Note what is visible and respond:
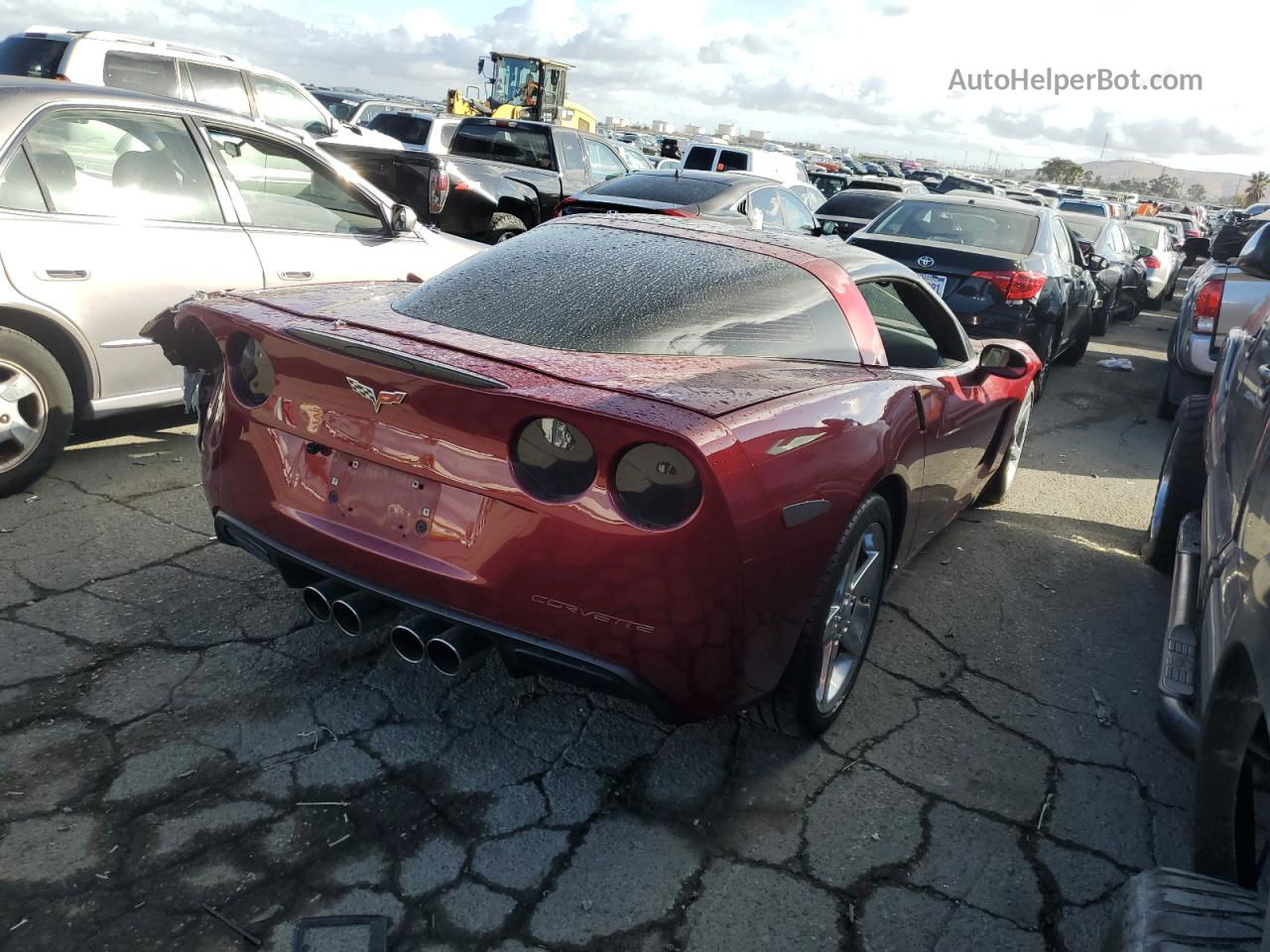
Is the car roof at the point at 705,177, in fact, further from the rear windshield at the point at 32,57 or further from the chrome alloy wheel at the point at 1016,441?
the rear windshield at the point at 32,57

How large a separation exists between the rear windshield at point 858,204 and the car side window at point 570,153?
133 inches

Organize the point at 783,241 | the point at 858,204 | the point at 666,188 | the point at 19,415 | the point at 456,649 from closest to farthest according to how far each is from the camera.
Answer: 1. the point at 456,649
2. the point at 783,241
3. the point at 19,415
4. the point at 666,188
5. the point at 858,204

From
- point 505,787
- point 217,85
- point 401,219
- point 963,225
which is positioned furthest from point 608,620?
point 217,85

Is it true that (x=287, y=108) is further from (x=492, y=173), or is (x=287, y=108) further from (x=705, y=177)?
(x=705, y=177)

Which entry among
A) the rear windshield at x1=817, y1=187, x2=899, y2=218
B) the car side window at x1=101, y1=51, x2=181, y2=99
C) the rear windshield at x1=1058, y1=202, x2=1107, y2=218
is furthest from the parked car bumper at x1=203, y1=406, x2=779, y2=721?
the rear windshield at x1=1058, y1=202, x2=1107, y2=218

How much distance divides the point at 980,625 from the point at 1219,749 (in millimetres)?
2208

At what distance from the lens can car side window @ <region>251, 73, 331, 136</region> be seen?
34.9 ft

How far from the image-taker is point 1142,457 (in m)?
7.38

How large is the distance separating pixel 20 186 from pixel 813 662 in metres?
3.84

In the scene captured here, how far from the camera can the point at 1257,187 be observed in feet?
355

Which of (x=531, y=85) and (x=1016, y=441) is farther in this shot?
(x=531, y=85)

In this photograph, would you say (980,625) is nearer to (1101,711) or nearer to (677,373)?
(1101,711)

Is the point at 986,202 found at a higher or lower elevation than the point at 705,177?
higher

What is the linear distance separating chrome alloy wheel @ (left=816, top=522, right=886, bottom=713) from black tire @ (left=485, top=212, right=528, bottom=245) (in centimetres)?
863
